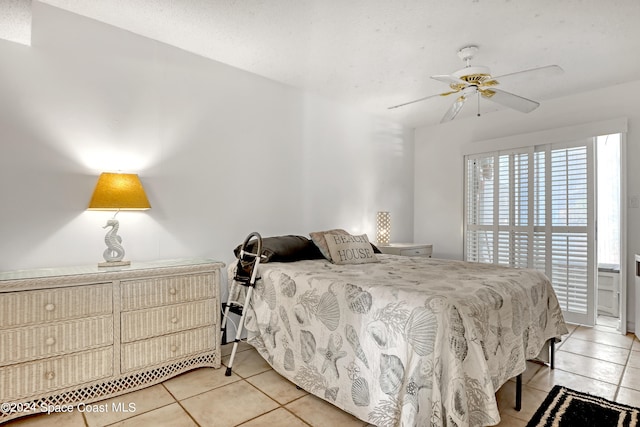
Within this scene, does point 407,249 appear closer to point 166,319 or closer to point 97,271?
point 166,319

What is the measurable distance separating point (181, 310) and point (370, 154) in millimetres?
2998

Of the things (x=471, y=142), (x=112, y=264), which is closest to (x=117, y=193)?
(x=112, y=264)

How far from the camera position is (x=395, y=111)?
436 centimetres

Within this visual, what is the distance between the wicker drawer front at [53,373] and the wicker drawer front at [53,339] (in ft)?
0.13

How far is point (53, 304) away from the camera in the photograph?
1.92 metres

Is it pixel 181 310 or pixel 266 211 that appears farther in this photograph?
pixel 266 211

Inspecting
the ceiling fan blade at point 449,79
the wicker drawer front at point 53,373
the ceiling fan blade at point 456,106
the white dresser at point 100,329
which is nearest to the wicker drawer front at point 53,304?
the white dresser at point 100,329

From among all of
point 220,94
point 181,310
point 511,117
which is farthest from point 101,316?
point 511,117

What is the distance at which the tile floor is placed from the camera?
6.15ft

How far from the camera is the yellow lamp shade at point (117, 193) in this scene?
2252mm

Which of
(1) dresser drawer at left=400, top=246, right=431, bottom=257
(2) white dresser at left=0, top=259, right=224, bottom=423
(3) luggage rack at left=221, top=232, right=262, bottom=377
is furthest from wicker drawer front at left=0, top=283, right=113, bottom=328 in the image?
(1) dresser drawer at left=400, top=246, right=431, bottom=257

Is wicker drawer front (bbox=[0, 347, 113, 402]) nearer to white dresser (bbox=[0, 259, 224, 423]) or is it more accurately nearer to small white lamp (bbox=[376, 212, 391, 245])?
white dresser (bbox=[0, 259, 224, 423])

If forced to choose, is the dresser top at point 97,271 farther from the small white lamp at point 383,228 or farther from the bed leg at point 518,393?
the small white lamp at point 383,228

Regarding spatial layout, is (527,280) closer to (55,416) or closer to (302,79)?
(302,79)
